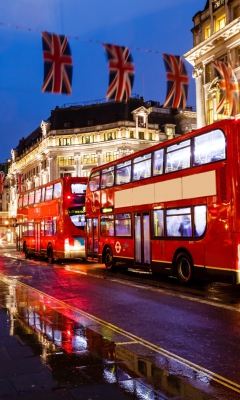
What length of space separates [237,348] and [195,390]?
7.29 feet

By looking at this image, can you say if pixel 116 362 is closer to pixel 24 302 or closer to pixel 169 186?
pixel 24 302

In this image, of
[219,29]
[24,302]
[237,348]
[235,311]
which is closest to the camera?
[237,348]

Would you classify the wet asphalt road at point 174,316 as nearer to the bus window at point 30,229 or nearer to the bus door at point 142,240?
the bus door at point 142,240

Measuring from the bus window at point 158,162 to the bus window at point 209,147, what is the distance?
6.99 ft

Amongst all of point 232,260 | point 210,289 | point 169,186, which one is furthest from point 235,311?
point 169,186

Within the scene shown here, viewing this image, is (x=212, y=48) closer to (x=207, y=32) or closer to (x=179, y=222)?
(x=207, y=32)

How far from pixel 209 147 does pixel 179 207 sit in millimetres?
2449

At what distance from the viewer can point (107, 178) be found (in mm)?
21328

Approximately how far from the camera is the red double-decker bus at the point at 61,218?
85.8ft

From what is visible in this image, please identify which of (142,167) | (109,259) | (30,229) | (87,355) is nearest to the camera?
(87,355)

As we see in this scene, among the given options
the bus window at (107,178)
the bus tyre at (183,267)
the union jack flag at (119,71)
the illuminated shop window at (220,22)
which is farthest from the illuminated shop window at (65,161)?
the bus tyre at (183,267)

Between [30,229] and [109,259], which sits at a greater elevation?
[30,229]

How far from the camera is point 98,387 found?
5484 millimetres

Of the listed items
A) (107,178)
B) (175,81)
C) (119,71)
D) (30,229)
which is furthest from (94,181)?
(30,229)
